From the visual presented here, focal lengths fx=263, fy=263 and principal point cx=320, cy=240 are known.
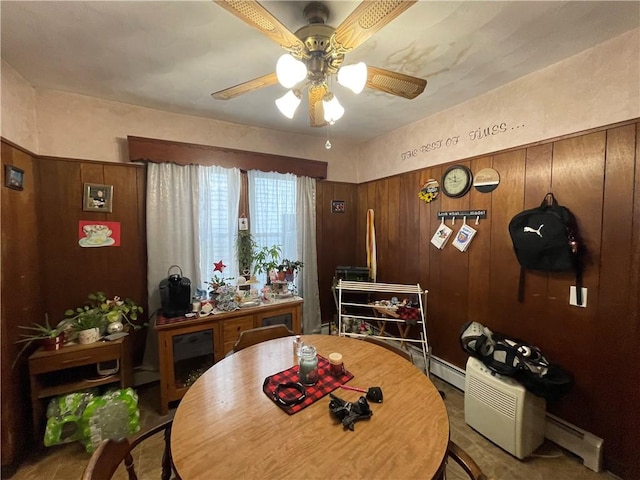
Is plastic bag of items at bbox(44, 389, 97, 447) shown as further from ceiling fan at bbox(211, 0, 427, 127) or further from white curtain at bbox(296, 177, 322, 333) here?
ceiling fan at bbox(211, 0, 427, 127)

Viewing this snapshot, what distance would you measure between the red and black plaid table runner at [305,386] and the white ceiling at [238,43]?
1823mm

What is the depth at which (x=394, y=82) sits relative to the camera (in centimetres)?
138

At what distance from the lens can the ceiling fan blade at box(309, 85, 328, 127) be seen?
142 cm

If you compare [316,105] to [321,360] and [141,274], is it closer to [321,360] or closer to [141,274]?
[321,360]

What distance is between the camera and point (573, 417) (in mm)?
1712

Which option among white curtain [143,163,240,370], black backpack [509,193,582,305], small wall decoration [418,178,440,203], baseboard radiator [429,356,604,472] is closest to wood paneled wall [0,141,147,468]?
white curtain [143,163,240,370]

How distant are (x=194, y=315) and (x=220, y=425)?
134cm

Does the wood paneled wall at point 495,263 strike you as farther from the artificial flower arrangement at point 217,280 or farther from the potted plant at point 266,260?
the potted plant at point 266,260

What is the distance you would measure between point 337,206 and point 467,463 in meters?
2.75

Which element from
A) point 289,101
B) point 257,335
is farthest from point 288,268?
point 289,101

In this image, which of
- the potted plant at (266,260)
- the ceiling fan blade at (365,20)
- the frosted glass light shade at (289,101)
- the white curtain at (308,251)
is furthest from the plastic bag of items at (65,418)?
the ceiling fan blade at (365,20)

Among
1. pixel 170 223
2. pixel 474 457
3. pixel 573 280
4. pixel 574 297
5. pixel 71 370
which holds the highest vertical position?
pixel 170 223

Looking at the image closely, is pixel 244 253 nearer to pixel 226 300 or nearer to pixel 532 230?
pixel 226 300

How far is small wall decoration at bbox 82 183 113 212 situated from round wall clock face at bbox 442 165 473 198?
2.94 metres
